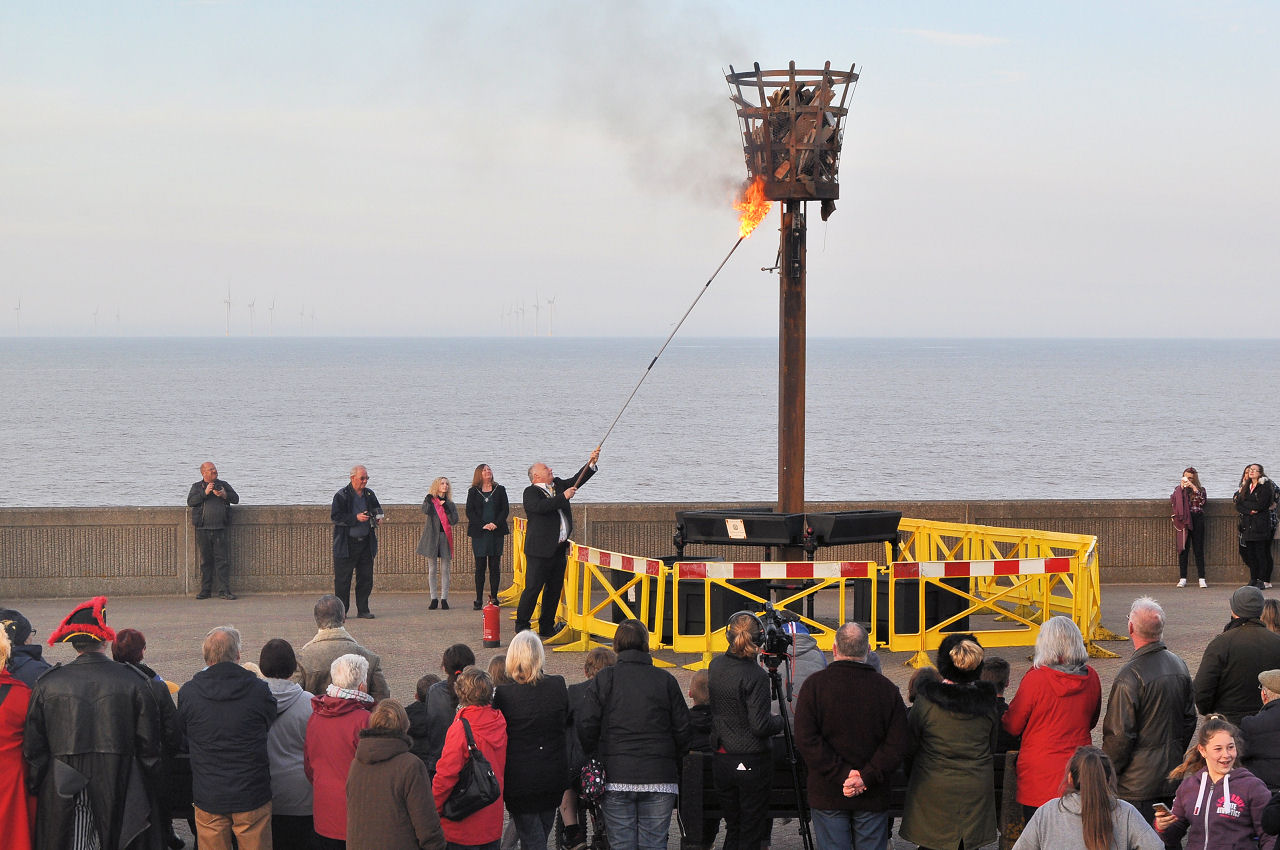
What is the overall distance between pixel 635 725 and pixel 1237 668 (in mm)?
3400

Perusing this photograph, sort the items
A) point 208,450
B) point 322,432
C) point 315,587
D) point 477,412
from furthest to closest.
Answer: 1. point 477,412
2. point 322,432
3. point 208,450
4. point 315,587

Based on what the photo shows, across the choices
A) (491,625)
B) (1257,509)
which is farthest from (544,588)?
(1257,509)

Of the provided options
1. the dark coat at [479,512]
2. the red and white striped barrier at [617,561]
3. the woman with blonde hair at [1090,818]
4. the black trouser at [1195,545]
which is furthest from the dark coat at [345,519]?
the woman with blonde hair at [1090,818]

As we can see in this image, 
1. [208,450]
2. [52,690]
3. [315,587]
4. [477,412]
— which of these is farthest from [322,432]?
[52,690]

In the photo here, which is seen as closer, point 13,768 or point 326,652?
point 13,768

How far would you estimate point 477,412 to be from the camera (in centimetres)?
10306

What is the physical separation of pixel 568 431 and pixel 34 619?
7202cm

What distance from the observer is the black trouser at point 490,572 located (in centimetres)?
1584

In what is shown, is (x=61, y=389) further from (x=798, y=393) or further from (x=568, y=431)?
(x=798, y=393)

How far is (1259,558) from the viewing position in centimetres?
1725

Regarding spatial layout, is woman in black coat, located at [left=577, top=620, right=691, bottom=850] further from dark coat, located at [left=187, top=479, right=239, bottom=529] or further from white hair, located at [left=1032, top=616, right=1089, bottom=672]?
dark coat, located at [left=187, top=479, right=239, bottom=529]

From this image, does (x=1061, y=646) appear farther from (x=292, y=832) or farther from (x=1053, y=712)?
(x=292, y=832)

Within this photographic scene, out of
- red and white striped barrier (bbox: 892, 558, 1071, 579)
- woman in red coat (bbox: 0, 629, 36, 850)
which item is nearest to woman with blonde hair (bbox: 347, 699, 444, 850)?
woman in red coat (bbox: 0, 629, 36, 850)

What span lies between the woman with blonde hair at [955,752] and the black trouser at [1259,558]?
11462 mm
